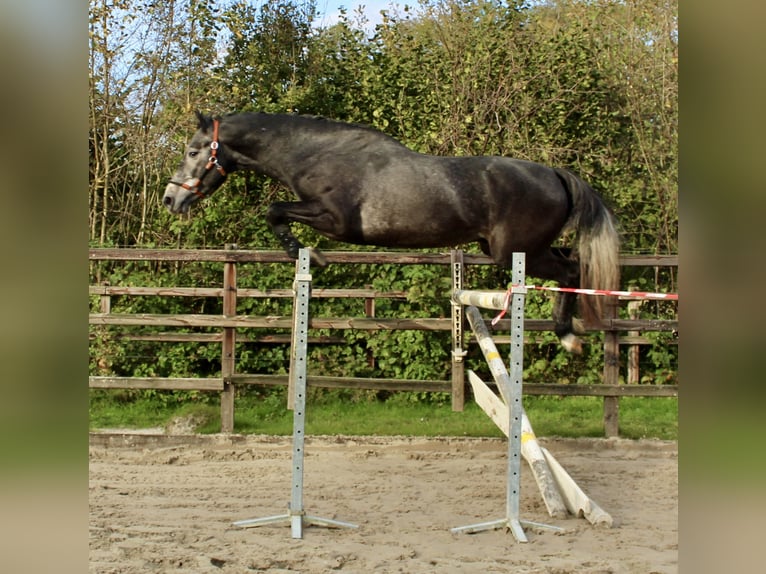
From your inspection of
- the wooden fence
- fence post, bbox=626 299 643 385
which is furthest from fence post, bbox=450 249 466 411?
fence post, bbox=626 299 643 385

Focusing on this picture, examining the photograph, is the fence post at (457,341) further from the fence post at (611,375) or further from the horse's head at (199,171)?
the horse's head at (199,171)

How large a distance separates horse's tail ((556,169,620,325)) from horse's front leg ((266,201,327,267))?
1.23 metres

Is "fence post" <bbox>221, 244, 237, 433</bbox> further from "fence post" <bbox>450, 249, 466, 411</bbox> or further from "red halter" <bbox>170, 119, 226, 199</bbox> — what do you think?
"red halter" <bbox>170, 119, 226, 199</bbox>

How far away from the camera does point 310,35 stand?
6859 mm

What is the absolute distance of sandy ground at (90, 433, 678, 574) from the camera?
3162 mm

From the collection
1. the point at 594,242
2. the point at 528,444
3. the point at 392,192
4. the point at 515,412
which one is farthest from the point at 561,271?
the point at 392,192

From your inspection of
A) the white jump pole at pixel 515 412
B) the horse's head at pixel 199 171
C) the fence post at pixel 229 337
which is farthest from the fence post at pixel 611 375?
the horse's head at pixel 199 171

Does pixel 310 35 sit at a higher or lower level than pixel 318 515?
higher

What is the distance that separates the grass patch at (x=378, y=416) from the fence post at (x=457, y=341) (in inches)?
10.5

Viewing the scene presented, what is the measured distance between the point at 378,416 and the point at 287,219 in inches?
118

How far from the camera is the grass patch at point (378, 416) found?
582cm
